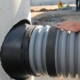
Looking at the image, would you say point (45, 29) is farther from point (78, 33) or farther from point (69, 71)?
point (69, 71)

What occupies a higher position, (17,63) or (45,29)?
(45,29)

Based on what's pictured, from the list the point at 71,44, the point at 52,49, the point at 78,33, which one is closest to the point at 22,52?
the point at 52,49

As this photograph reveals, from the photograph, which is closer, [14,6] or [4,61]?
[4,61]

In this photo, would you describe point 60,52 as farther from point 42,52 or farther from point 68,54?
point 42,52

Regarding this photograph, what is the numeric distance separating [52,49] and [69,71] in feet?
1.05

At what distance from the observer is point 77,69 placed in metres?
1.45

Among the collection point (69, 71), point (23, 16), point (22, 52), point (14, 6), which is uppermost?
point (14, 6)

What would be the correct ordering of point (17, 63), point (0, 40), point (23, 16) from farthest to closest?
point (23, 16)
point (0, 40)
point (17, 63)

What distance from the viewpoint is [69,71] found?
4.90 ft

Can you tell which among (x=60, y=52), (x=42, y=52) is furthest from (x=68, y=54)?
(x=42, y=52)

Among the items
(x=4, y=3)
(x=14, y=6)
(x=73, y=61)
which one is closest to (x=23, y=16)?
(x=14, y=6)

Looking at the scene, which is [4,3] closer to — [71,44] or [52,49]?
[52,49]

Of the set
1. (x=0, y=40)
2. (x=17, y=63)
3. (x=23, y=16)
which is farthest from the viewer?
(x=23, y=16)

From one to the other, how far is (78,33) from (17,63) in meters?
0.77
